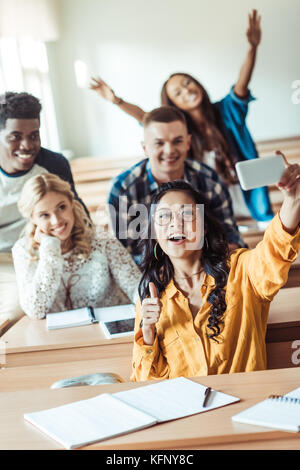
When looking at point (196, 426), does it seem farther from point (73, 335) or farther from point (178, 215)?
point (73, 335)

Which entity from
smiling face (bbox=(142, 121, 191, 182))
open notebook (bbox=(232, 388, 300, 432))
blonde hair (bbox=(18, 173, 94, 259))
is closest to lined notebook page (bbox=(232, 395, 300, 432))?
open notebook (bbox=(232, 388, 300, 432))

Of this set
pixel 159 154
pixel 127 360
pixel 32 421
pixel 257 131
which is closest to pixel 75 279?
pixel 127 360

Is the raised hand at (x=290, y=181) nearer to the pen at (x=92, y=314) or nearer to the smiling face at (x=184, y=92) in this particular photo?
the pen at (x=92, y=314)

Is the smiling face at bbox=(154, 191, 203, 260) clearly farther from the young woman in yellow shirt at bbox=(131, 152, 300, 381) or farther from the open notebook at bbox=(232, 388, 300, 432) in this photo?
the open notebook at bbox=(232, 388, 300, 432)

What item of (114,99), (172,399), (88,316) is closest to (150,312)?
(172,399)

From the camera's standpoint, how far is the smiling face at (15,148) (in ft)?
9.45

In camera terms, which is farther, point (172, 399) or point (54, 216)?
point (54, 216)

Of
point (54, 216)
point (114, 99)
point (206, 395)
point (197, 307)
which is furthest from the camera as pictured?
point (114, 99)

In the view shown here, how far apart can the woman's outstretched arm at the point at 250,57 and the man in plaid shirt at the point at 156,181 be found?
2.03 feet

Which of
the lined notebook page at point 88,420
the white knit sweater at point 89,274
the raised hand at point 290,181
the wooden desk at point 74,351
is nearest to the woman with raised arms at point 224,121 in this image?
the white knit sweater at point 89,274

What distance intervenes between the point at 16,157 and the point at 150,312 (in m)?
1.54

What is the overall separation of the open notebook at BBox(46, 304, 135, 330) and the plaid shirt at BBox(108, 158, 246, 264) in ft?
2.42

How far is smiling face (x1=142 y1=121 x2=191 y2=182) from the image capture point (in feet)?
10.3

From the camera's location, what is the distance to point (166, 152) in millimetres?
3133
